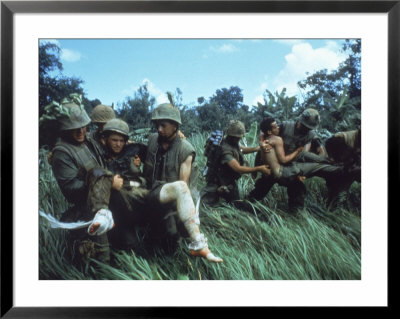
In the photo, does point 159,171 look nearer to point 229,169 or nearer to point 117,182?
point 117,182

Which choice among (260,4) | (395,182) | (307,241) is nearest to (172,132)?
(260,4)

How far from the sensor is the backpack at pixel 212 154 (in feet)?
9.49

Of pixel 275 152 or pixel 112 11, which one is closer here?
pixel 112 11

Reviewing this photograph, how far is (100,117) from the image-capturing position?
2.85m

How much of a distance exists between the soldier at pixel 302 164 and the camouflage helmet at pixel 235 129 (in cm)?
22

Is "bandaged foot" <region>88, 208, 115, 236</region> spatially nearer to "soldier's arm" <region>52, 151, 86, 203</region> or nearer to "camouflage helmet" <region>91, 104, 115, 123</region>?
"soldier's arm" <region>52, 151, 86, 203</region>

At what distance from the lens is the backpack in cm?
289

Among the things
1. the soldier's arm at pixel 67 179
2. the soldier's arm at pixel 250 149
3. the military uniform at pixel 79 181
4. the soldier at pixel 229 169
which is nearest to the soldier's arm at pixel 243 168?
the soldier at pixel 229 169

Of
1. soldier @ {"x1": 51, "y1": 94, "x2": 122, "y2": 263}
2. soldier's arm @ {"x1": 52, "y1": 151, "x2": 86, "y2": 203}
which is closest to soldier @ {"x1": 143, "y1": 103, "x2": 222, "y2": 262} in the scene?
soldier @ {"x1": 51, "y1": 94, "x2": 122, "y2": 263}

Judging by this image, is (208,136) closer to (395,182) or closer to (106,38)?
(106,38)

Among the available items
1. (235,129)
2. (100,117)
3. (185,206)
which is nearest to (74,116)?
(100,117)

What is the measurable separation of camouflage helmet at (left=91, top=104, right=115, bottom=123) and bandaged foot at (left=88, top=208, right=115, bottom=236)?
2.13ft

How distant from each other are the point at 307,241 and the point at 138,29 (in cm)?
191

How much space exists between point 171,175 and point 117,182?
39cm
